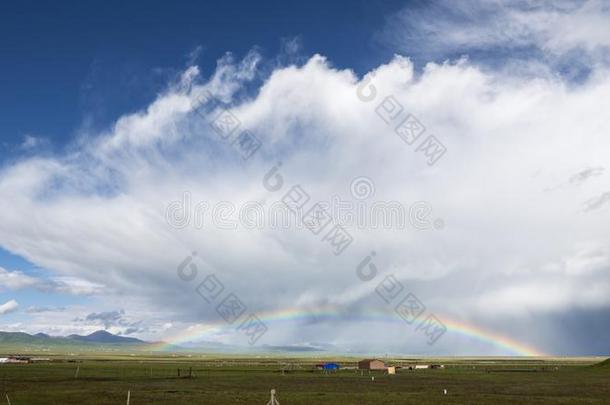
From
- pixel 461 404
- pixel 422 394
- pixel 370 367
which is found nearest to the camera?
pixel 461 404

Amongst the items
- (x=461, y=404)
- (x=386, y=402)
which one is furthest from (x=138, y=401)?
(x=461, y=404)

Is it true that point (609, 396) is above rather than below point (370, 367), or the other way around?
below

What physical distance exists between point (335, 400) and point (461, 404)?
11900 mm

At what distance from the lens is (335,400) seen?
55.9m

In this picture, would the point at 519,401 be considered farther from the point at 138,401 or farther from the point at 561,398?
the point at 138,401

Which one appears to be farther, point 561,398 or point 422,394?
point 422,394

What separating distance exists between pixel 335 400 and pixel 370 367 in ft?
303

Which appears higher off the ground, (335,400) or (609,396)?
(335,400)

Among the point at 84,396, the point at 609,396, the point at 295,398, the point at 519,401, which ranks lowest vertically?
the point at 609,396

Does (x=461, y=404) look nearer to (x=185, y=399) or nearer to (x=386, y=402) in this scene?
(x=386, y=402)

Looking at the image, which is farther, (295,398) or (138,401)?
(295,398)

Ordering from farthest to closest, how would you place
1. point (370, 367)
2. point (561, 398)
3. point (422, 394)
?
point (370, 367)
point (422, 394)
point (561, 398)

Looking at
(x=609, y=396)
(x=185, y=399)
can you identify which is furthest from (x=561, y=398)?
(x=185, y=399)

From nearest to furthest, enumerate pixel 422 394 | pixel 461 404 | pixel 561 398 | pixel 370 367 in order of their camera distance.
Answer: pixel 461 404 → pixel 561 398 → pixel 422 394 → pixel 370 367
